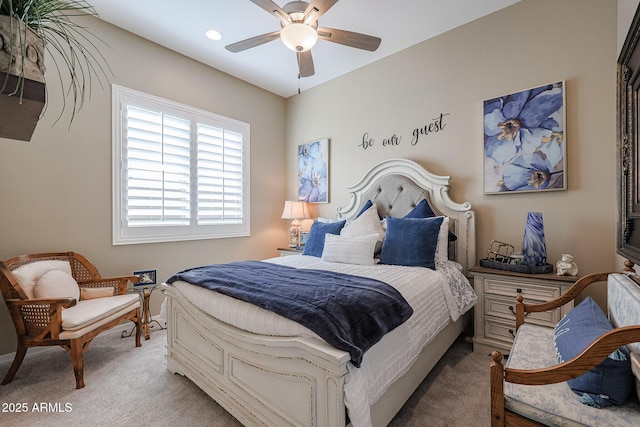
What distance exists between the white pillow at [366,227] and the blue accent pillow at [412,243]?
0.27 metres

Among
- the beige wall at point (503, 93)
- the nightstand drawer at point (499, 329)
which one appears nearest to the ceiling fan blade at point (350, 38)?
the beige wall at point (503, 93)

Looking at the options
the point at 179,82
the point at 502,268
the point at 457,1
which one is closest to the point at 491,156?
the point at 502,268

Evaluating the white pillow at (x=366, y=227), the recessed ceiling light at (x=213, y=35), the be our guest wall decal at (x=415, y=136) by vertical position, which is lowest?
the white pillow at (x=366, y=227)

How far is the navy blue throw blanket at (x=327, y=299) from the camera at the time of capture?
1.34 metres

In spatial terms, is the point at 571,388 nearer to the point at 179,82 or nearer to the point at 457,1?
the point at 457,1

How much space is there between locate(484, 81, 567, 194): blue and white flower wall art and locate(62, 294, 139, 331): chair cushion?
344cm

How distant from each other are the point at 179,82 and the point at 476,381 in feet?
13.7

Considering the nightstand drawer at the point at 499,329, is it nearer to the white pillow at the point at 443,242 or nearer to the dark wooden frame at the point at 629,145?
the white pillow at the point at 443,242

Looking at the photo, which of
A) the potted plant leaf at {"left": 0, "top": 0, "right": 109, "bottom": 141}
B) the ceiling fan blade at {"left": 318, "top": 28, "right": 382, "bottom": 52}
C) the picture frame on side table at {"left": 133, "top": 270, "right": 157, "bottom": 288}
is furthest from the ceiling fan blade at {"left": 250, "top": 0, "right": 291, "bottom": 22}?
the picture frame on side table at {"left": 133, "top": 270, "right": 157, "bottom": 288}

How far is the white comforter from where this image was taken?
4.32ft

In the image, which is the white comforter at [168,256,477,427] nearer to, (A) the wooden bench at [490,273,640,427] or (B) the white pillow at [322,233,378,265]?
(B) the white pillow at [322,233,378,265]

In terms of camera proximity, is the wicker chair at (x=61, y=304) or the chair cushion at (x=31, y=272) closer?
the wicker chair at (x=61, y=304)

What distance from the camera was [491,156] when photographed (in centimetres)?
276

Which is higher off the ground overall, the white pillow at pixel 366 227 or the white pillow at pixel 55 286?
the white pillow at pixel 366 227
